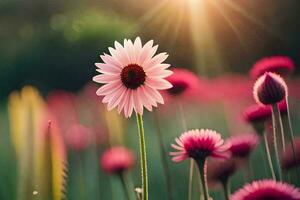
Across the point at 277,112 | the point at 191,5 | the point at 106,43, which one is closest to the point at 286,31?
the point at 191,5

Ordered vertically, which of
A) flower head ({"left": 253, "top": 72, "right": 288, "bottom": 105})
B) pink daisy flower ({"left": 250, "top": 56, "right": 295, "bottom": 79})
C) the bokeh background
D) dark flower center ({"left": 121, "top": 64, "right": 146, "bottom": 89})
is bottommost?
flower head ({"left": 253, "top": 72, "right": 288, "bottom": 105})

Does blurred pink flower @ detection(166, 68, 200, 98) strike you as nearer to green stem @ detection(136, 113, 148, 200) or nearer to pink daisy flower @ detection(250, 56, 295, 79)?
pink daisy flower @ detection(250, 56, 295, 79)

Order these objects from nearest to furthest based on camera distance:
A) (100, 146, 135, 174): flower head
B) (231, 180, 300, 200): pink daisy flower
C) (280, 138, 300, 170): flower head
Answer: (231, 180, 300, 200): pink daisy flower, (280, 138, 300, 170): flower head, (100, 146, 135, 174): flower head

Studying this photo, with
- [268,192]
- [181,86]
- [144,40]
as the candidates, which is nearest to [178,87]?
[181,86]

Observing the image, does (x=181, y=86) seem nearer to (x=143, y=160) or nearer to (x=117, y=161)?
(x=117, y=161)

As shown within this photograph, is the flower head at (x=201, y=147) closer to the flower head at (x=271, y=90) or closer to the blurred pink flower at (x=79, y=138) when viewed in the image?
the flower head at (x=271, y=90)

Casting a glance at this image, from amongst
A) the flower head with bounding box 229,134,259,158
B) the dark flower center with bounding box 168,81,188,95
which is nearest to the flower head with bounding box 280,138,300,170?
the flower head with bounding box 229,134,259,158

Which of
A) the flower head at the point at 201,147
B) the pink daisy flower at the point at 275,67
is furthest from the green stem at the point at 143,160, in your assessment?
the pink daisy flower at the point at 275,67
